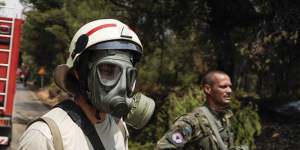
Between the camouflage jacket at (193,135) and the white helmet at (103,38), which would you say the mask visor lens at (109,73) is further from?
the camouflage jacket at (193,135)

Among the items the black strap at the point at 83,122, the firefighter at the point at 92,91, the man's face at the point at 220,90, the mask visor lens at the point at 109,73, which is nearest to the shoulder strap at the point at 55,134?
the firefighter at the point at 92,91

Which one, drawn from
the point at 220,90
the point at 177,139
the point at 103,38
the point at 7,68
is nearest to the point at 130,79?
the point at 103,38

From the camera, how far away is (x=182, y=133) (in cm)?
441

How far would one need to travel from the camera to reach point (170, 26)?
13031 mm

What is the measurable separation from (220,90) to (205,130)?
0.36 metres

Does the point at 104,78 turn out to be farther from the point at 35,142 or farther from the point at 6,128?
the point at 6,128

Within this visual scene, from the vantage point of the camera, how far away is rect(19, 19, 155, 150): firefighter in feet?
6.97

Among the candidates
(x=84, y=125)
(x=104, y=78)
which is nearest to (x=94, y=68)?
(x=104, y=78)

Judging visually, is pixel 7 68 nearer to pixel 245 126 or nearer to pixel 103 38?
pixel 245 126

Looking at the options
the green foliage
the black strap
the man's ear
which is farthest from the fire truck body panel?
the black strap

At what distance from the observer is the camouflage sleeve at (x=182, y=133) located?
4395mm

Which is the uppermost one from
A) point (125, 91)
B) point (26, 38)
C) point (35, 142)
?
point (125, 91)

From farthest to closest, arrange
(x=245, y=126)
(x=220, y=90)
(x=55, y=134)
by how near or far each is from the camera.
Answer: (x=245, y=126) → (x=220, y=90) → (x=55, y=134)

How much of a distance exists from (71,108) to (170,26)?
1085cm
